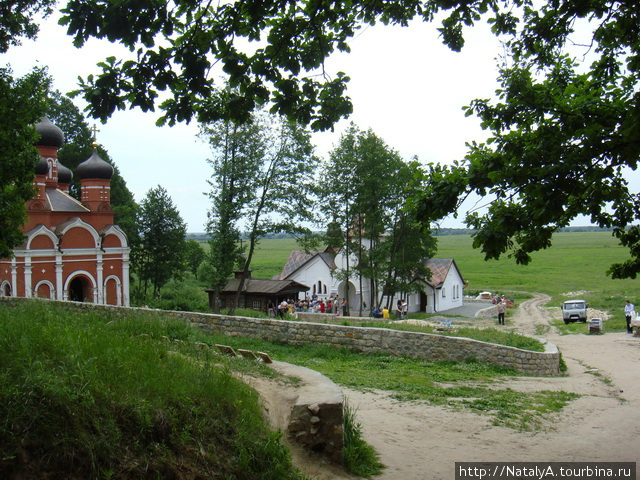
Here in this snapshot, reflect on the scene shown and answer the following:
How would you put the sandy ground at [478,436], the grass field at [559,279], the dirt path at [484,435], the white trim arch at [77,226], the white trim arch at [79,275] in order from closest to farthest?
the sandy ground at [478,436]
the dirt path at [484,435]
the white trim arch at [79,275]
the white trim arch at [77,226]
the grass field at [559,279]

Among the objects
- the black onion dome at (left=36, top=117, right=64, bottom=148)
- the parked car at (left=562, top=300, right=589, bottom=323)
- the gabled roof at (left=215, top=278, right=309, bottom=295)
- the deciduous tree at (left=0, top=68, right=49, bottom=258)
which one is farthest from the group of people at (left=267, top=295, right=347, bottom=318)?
the deciduous tree at (left=0, top=68, right=49, bottom=258)

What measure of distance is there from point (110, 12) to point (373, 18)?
3.53 m

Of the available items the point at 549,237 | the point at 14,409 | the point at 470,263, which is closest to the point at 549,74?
the point at 549,237

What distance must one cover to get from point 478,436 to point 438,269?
40.2 metres

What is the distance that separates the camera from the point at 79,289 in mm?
31484

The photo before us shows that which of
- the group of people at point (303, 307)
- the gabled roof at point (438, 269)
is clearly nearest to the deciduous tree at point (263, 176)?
the group of people at point (303, 307)

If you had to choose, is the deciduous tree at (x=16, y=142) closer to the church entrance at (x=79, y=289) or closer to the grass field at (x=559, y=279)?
the church entrance at (x=79, y=289)

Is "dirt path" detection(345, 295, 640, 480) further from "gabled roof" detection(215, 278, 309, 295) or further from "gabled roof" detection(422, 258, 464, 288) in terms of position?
"gabled roof" detection(422, 258, 464, 288)

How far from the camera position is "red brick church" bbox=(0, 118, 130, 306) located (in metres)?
27.6

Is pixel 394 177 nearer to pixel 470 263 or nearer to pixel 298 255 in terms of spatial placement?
pixel 298 255

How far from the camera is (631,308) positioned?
26.4m

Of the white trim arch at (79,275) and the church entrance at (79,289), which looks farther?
the church entrance at (79,289)

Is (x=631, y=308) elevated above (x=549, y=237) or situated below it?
below

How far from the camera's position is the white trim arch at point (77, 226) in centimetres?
2952
